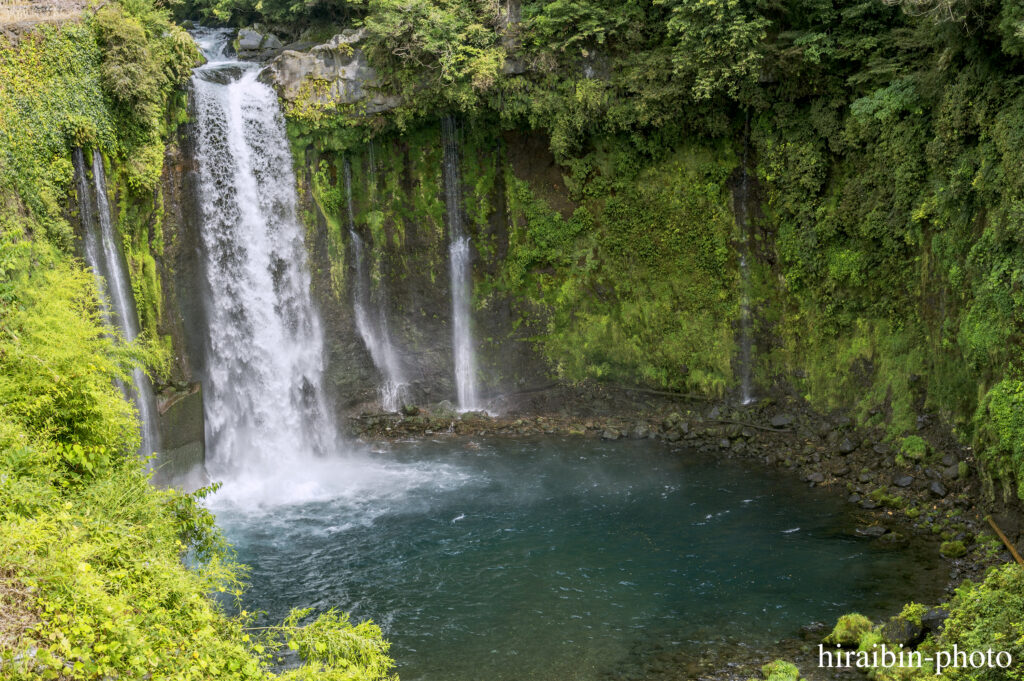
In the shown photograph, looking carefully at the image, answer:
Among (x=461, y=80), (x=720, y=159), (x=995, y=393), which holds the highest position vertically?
(x=461, y=80)

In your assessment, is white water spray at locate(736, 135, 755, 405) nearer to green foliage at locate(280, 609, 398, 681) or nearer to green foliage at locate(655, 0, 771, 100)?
green foliage at locate(655, 0, 771, 100)

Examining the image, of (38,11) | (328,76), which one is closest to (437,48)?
(328,76)

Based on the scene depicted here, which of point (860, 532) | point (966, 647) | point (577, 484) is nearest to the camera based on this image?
point (966, 647)

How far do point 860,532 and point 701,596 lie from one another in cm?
429

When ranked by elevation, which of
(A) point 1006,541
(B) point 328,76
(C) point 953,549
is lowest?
(C) point 953,549

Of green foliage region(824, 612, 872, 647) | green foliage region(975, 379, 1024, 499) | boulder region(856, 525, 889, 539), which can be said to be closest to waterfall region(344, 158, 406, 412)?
boulder region(856, 525, 889, 539)

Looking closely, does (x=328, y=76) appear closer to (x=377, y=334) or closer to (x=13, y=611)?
(x=377, y=334)

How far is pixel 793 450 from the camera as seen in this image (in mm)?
19969

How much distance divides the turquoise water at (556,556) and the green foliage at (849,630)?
2.30 feet

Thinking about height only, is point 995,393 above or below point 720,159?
below

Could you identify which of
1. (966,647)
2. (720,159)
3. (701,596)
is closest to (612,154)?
(720,159)

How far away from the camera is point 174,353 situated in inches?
800

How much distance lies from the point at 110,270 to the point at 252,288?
161 inches

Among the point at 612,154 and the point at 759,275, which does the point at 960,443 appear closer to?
the point at 759,275
